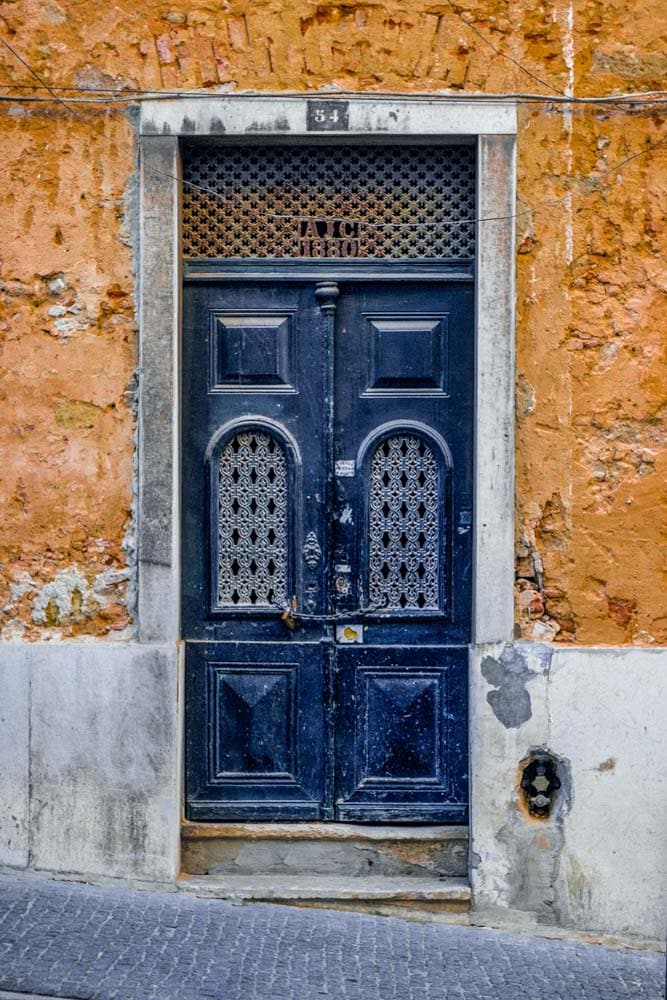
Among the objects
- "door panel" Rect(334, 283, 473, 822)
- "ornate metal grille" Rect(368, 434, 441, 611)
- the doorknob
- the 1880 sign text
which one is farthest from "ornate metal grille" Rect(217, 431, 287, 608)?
the 1880 sign text

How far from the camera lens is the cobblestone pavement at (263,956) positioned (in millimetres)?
4633

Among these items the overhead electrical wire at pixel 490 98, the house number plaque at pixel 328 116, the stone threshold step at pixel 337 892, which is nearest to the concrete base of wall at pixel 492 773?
the stone threshold step at pixel 337 892

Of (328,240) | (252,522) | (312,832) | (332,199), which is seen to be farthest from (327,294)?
(312,832)

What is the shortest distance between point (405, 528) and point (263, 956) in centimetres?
205

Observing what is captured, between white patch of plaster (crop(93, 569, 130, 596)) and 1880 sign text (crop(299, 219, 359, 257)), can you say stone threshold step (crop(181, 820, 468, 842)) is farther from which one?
1880 sign text (crop(299, 219, 359, 257))

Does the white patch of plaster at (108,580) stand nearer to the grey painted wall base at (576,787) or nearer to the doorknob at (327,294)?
the doorknob at (327,294)

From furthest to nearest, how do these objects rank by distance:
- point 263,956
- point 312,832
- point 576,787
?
1. point 312,832
2. point 576,787
3. point 263,956

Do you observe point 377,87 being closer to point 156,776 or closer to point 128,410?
point 128,410

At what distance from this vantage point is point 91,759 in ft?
18.0

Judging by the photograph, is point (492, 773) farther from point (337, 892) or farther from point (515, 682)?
point (337, 892)

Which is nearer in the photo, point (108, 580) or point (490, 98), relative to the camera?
point (490, 98)

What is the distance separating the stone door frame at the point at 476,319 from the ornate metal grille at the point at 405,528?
10.4 inches

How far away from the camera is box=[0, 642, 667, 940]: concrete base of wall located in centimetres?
539

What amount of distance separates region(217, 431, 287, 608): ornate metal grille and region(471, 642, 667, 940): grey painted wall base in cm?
108
